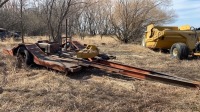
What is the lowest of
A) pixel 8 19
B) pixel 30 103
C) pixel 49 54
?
pixel 30 103

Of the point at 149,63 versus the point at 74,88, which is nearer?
the point at 74,88

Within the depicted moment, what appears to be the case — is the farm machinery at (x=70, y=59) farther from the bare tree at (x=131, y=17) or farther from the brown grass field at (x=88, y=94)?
the bare tree at (x=131, y=17)

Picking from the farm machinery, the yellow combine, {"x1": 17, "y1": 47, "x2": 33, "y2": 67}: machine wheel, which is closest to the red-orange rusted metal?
the farm machinery

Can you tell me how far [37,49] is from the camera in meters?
7.96

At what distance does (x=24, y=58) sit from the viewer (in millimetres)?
8039

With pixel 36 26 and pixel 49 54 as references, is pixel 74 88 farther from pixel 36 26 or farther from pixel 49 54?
pixel 36 26

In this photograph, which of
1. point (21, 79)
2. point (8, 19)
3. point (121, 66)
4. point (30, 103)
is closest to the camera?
point (30, 103)

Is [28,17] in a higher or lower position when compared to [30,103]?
higher

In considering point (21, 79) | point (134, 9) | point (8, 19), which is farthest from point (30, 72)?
point (8, 19)

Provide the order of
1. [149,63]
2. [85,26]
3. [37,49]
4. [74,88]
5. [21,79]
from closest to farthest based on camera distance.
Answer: [74,88] < [21,79] < [37,49] < [149,63] < [85,26]

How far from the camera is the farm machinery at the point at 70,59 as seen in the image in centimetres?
628

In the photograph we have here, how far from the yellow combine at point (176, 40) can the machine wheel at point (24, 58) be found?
5.47 metres

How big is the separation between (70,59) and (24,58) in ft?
4.63

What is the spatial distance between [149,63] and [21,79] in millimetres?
4410
